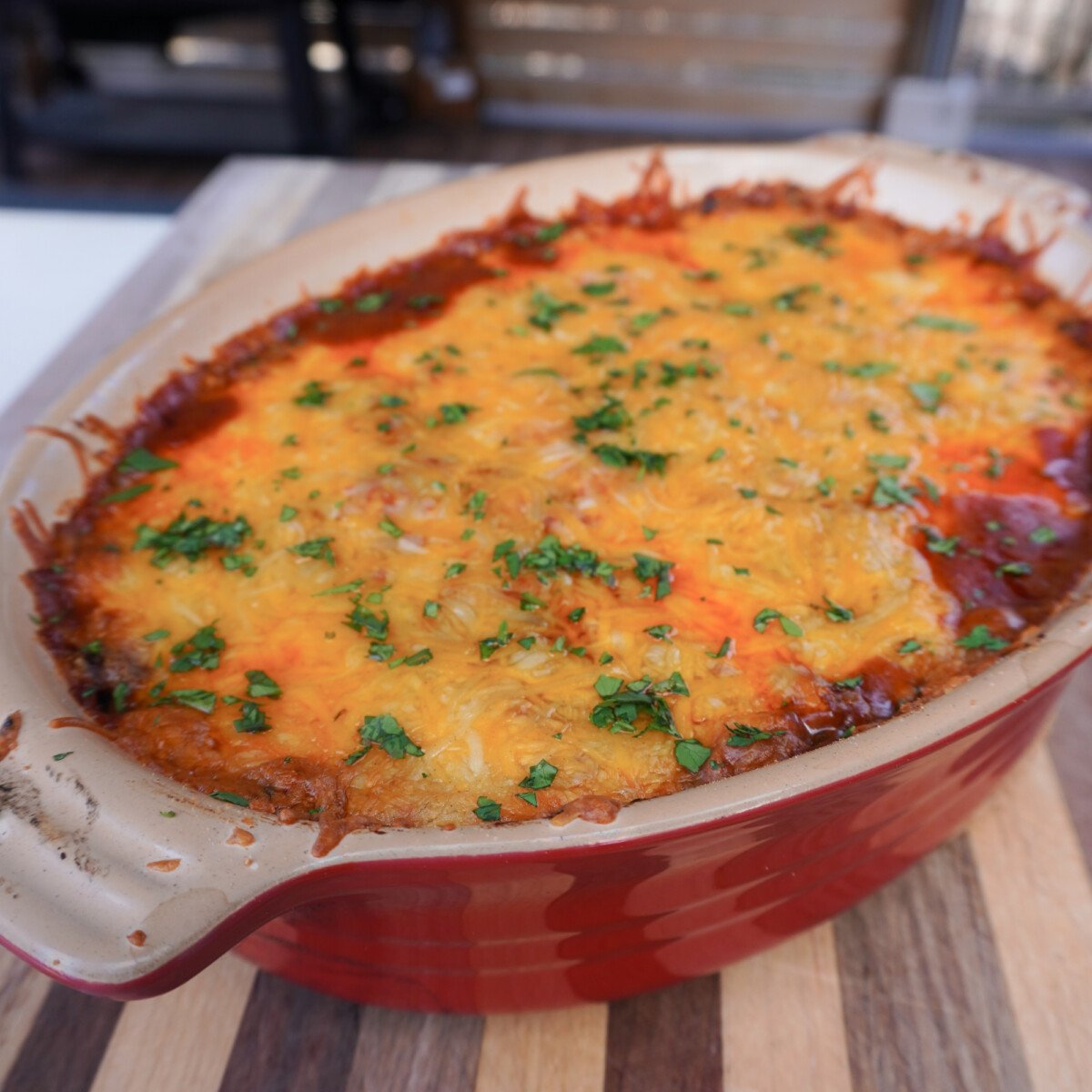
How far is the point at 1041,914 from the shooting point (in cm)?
156

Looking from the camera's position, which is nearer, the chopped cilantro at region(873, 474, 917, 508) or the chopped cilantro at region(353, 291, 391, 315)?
the chopped cilantro at region(873, 474, 917, 508)

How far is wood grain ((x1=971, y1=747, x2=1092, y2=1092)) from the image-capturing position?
140 centimetres

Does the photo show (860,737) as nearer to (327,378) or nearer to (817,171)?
(327,378)

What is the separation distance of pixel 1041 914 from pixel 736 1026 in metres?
0.52

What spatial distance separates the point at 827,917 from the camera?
5.00ft

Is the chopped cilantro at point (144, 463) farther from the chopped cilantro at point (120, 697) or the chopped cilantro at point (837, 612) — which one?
the chopped cilantro at point (837, 612)

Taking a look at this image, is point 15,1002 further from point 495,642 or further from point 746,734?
point 746,734

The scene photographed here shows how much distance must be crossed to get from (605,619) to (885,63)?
19.7 ft

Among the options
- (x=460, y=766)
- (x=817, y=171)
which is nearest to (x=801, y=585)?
(x=460, y=766)

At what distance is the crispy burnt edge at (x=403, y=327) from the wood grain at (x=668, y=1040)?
1.42 ft

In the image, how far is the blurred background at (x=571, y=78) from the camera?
5.73 meters

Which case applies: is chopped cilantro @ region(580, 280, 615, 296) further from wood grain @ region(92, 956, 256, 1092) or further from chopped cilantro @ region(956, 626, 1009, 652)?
wood grain @ region(92, 956, 256, 1092)

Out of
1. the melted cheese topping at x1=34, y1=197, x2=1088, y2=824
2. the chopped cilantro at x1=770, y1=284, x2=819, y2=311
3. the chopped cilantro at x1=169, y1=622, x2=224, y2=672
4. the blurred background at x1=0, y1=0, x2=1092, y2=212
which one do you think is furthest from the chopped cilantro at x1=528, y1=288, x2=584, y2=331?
the blurred background at x1=0, y1=0, x2=1092, y2=212

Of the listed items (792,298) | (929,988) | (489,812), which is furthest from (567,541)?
(792,298)
